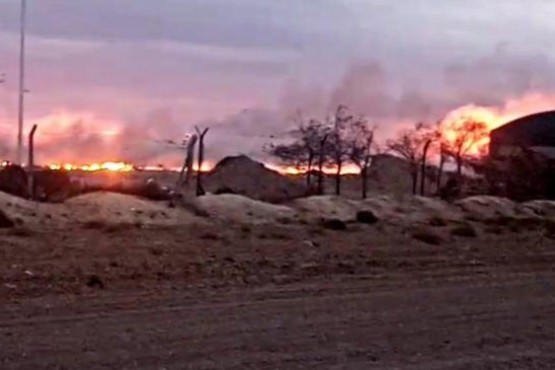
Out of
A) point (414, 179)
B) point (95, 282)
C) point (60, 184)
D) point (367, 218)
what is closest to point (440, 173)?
point (414, 179)

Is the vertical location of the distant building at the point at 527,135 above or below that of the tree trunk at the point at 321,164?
above

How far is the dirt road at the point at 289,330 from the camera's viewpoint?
1223cm

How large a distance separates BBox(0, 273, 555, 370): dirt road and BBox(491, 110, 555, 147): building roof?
145 feet

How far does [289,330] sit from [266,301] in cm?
256

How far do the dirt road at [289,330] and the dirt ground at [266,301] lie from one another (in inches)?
0.8

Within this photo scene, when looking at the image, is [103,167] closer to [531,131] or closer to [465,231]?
[465,231]

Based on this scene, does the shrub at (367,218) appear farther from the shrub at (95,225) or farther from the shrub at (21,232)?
the shrub at (21,232)

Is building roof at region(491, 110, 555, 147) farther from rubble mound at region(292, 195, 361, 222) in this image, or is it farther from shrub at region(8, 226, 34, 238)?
shrub at region(8, 226, 34, 238)

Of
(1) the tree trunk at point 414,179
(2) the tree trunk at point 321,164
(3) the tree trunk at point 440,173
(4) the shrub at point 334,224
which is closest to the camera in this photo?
(4) the shrub at point 334,224

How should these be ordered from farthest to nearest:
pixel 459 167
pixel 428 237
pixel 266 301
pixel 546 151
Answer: pixel 546 151
pixel 459 167
pixel 428 237
pixel 266 301

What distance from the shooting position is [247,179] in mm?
44719

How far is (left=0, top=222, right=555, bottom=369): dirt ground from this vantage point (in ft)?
41.1

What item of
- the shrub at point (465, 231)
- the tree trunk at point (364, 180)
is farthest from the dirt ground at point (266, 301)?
the tree trunk at point (364, 180)

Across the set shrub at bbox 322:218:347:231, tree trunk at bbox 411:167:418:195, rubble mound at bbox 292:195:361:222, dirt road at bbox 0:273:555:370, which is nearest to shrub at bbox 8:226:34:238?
shrub at bbox 322:218:347:231
